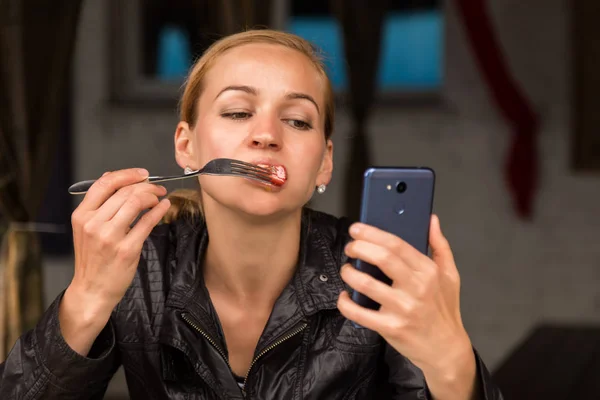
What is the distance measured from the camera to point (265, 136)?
1.20 m

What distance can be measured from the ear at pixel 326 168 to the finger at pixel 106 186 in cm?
35

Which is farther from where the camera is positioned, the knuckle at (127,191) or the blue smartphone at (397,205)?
the knuckle at (127,191)

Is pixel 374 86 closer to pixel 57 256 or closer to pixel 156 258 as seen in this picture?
pixel 57 256

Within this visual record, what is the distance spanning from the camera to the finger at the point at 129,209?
108 cm

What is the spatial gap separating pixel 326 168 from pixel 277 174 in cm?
21

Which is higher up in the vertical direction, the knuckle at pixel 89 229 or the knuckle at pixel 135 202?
the knuckle at pixel 135 202

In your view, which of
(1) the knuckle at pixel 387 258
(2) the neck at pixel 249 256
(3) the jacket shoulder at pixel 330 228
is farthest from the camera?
(3) the jacket shoulder at pixel 330 228

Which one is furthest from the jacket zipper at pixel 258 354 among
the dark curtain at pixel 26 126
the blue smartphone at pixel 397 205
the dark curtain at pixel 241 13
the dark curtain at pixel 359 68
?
the dark curtain at pixel 359 68

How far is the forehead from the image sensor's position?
1.27 m

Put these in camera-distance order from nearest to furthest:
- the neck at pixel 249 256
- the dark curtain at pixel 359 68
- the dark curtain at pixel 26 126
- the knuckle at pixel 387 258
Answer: the knuckle at pixel 387 258 → the neck at pixel 249 256 → the dark curtain at pixel 26 126 → the dark curtain at pixel 359 68

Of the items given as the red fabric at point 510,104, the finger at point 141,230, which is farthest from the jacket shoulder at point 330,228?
the red fabric at point 510,104

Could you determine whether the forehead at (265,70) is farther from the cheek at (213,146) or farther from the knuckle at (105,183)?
the knuckle at (105,183)

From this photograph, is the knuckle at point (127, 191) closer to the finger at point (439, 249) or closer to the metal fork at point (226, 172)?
the metal fork at point (226, 172)

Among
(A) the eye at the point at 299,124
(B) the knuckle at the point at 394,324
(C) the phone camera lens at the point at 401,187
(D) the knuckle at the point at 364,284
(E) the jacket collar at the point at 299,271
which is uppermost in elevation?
(A) the eye at the point at 299,124
